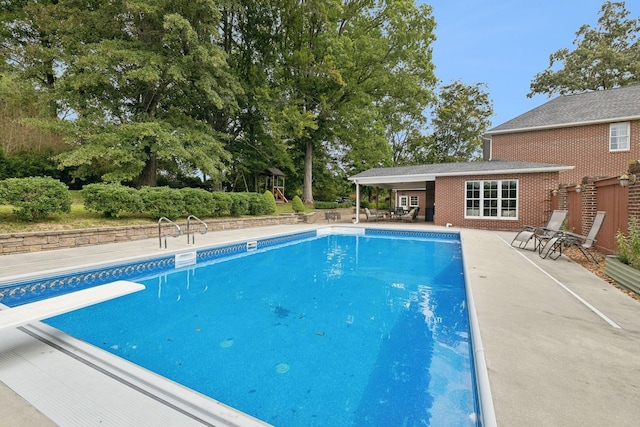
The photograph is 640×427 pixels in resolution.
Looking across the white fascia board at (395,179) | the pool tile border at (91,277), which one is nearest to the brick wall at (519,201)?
the white fascia board at (395,179)

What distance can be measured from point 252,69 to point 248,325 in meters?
21.5

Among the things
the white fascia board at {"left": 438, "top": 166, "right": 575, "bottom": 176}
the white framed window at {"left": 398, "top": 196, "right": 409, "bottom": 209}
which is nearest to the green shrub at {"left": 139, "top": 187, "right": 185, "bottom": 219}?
the white fascia board at {"left": 438, "top": 166, "right": 575, "bottom": 176}

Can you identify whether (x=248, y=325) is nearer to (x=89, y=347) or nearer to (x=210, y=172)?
(x=89, y=347)

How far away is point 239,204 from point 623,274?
1290 cm

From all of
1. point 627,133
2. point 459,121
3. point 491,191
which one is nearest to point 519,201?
point 491,191

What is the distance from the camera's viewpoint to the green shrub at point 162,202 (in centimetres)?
1049

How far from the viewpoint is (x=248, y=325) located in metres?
3.94

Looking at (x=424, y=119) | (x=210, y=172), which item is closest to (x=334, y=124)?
(x=210, y=172)

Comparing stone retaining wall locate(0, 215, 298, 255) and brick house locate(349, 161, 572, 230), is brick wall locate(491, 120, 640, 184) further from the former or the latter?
stone retaining wall locate(0, 215, 298, 255)

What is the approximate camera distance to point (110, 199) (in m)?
9.47

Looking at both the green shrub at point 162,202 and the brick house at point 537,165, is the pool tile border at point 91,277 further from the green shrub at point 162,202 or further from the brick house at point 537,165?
the brick house at point 537,165

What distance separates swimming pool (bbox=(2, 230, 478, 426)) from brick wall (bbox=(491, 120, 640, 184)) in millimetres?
13887

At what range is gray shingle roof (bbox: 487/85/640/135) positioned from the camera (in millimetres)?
14727

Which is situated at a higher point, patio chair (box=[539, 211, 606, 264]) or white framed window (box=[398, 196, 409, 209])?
white framed window (box=[398, 196, 409, 209])
